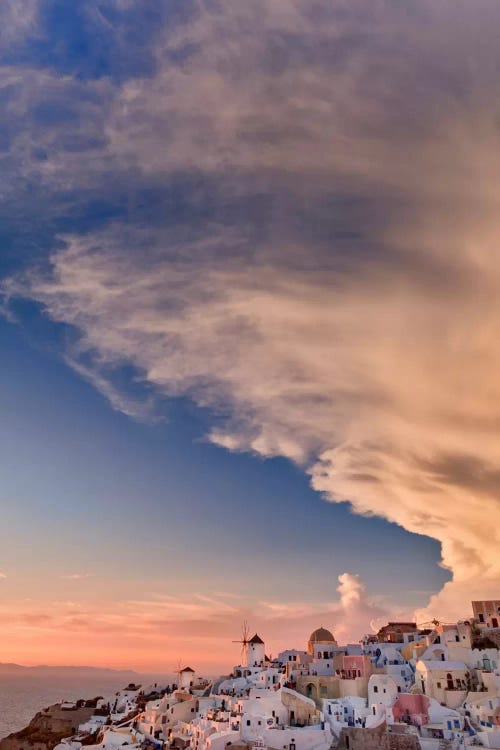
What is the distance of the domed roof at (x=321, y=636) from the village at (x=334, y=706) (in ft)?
0.65

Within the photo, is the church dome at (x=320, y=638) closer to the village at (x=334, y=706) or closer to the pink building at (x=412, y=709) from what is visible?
the village at (x=334, y=706)

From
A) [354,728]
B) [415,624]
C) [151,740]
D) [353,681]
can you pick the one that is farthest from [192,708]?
[415,624]

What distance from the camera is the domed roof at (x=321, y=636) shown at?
99.6m

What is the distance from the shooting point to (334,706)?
2771 inches

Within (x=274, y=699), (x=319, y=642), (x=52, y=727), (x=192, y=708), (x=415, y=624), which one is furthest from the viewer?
(x=415, y=624)

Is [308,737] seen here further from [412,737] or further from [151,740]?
[151,740]

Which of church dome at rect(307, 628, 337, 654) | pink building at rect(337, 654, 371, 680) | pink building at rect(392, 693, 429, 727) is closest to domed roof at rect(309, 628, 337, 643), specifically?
church dome at rect(307, 628, 337, 654)

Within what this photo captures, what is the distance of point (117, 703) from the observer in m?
103

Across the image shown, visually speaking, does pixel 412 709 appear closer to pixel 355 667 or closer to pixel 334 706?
pixel 334 706

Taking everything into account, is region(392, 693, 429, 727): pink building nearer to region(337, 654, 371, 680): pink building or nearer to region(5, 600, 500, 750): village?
region(5, 600, 500, 750): village

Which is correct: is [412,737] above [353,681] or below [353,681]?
below

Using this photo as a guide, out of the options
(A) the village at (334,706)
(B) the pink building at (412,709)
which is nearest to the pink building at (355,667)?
(A) the village at (334,706)

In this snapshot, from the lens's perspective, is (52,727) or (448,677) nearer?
(448,677)

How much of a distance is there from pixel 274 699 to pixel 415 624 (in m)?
44.4
